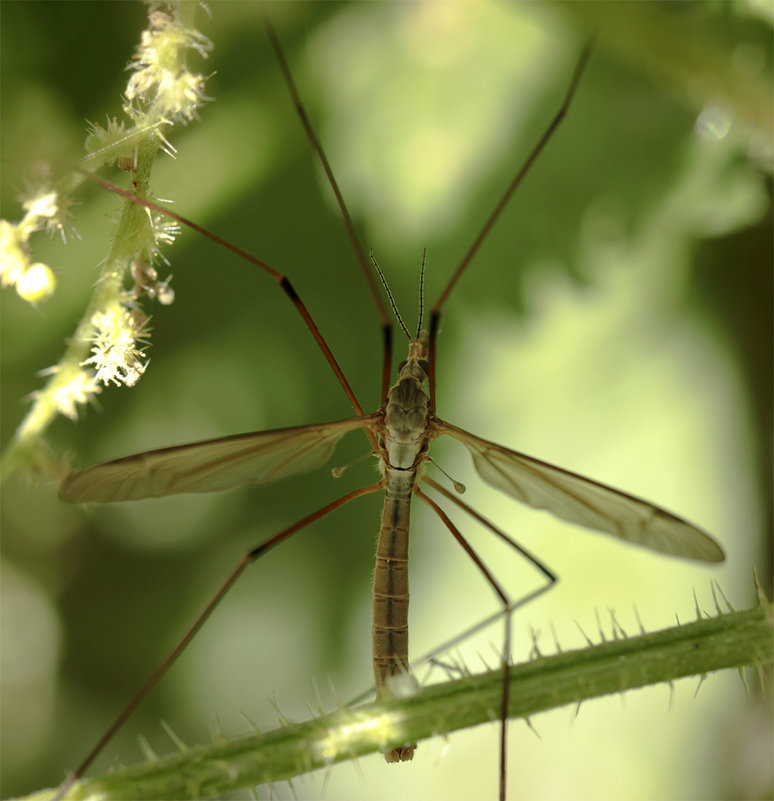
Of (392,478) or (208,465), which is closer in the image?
(208,465)

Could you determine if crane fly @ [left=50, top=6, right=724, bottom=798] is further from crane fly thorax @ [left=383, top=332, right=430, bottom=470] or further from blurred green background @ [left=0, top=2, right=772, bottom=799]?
blurred green background @ [left=0, top=2, right=772, bottom=799]

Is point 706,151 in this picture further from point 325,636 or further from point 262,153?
point 325,636

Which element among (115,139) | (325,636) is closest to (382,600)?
(325,636)

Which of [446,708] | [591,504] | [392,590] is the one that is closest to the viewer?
[446,708]

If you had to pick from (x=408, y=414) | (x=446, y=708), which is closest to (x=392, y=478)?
(x=408, y=414)

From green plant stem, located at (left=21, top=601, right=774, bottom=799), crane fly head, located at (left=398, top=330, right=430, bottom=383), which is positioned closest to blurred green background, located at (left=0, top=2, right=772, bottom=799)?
crane fly head, located at (left=398, top=330, right=430, bottom=383)

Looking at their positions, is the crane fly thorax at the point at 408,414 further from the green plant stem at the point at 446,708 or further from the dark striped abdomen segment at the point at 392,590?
the green plant stem at the point at 446,708

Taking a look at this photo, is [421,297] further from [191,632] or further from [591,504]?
[191,632]
